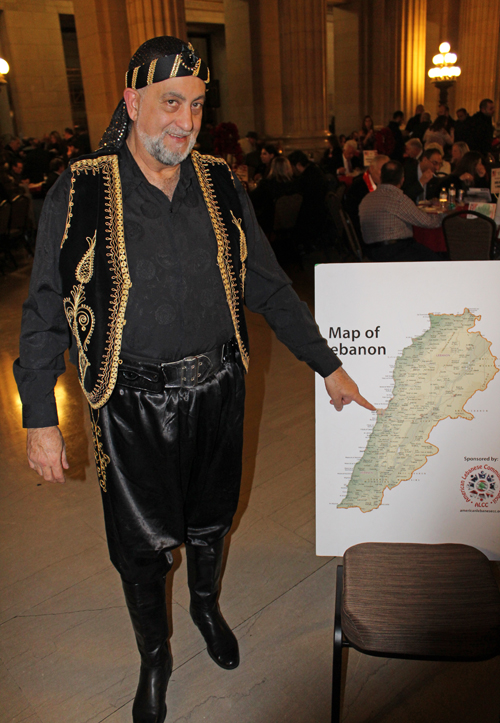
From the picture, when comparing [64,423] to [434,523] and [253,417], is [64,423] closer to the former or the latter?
[253,417]

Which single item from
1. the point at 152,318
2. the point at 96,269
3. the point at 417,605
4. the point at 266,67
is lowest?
the point at 417,605

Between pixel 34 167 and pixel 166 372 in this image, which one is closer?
pixel 166 372

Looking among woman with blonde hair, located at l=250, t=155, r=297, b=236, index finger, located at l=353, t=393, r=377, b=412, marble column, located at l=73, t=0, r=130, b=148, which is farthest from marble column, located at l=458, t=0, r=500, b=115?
index finger, located at l=353, t=393, r=377, b=412

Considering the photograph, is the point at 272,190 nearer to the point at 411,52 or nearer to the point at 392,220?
the point at 392,220

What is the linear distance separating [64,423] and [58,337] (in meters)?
2.31

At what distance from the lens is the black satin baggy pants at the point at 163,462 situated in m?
1.58

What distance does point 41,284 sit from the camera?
1473 mm

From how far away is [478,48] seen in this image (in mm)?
16922

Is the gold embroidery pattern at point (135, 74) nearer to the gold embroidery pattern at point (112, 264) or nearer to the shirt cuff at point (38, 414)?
the gold embroidery pattern at point (112, 264)

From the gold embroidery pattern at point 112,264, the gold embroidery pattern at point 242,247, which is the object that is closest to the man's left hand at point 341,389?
the gold embroidery pattern at point 242,247

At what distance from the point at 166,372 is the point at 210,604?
0.90m

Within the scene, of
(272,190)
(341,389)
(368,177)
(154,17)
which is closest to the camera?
(341,389)

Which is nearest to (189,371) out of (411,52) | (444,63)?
(444,63)

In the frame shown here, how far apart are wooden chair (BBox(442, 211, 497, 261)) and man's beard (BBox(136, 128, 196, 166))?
3.46 metres
